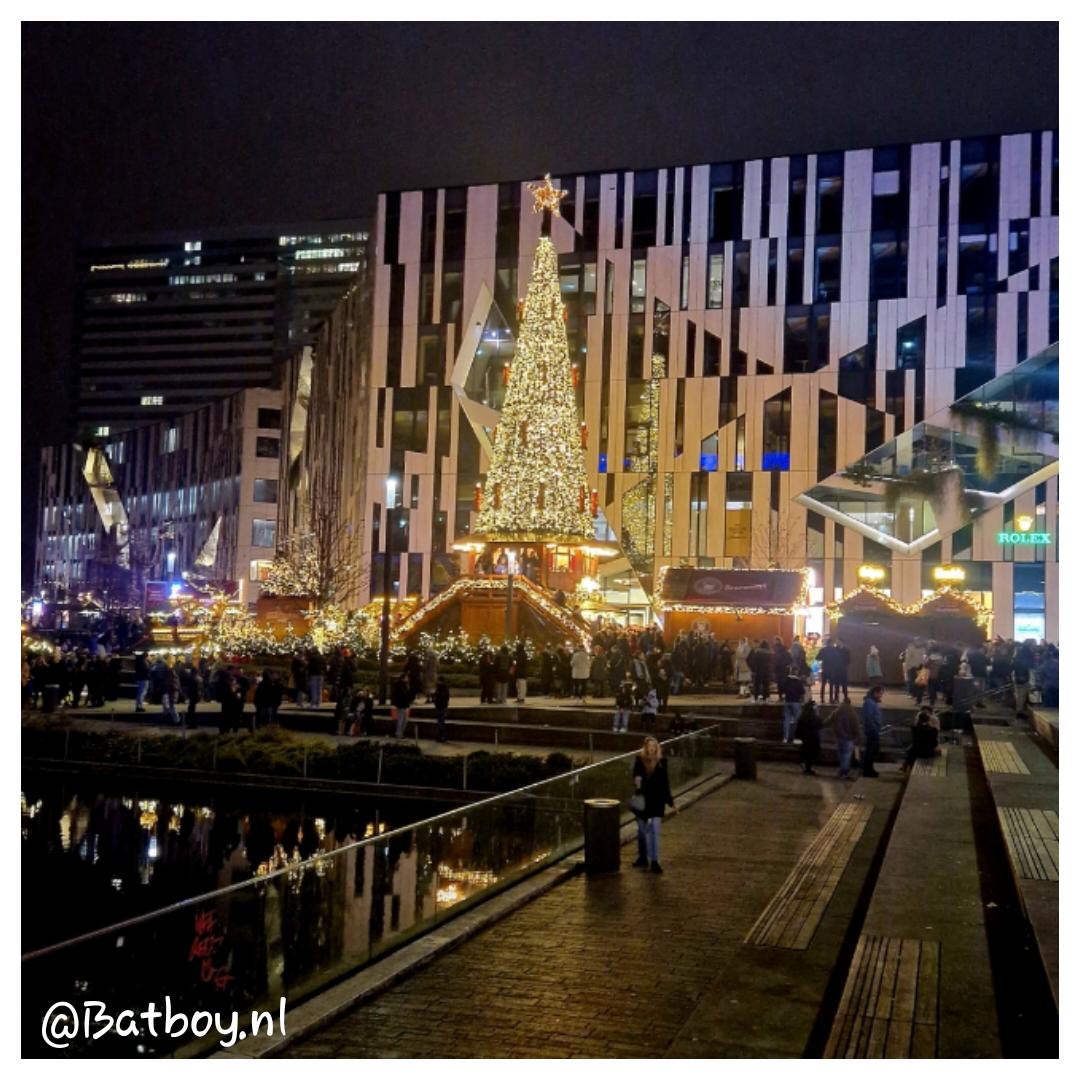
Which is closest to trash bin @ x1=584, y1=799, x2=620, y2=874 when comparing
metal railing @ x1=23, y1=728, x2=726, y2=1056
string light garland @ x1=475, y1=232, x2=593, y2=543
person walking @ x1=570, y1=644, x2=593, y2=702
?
metal railing @ x1=23, y1=728, x2=726, y2=1056

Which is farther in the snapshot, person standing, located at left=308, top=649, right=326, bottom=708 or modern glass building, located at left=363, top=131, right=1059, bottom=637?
modern glass building, located at left=363, top=131, right=1059, bottom=637

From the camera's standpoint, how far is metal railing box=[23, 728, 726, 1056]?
20.0ft

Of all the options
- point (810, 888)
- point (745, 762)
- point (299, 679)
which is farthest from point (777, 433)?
point (810, 888)

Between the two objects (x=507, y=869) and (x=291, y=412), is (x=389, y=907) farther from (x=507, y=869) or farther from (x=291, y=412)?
(x=291, y=412)

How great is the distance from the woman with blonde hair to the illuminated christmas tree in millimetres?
24199

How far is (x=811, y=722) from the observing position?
785 inches

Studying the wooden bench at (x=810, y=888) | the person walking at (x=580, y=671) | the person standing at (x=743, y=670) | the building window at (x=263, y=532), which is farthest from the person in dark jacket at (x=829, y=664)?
the building window at (x=263, y=532)

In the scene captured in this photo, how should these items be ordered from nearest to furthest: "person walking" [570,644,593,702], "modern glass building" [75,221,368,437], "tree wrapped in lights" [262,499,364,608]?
1. "person walking" [570,644,593,702]
2. "tree wrapped in lights" [262,499,364,608]
3. "modern glass building" [75,221,368,437]

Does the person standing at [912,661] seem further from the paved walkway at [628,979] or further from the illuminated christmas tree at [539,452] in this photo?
the paved walkway at [628,979]

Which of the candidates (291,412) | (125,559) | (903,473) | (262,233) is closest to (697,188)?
(903,473)

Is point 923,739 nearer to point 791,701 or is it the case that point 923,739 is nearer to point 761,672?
point 791,701

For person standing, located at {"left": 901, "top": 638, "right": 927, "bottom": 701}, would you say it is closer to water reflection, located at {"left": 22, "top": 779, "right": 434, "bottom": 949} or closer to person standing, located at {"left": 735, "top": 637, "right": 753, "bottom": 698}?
person standing, located at {"left": 735, "top": 637, "right": 753, "bottom": 698}

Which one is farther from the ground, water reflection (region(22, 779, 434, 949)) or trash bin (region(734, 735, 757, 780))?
trash bin (region(734, 735, 757, 780))

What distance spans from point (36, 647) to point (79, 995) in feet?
99.4
